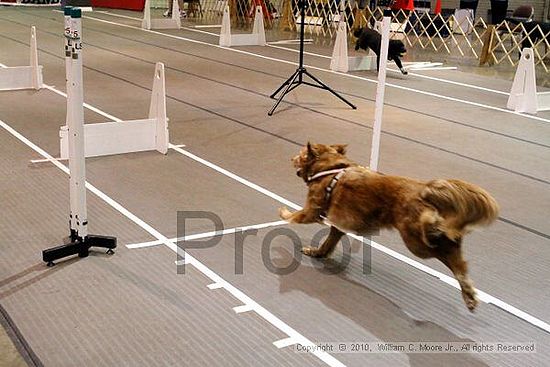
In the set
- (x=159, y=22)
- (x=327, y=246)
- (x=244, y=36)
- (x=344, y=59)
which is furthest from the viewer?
(x=159, y=22)

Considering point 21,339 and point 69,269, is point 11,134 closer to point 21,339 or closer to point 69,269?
point 69,269

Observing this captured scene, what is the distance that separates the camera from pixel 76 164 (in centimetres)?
304

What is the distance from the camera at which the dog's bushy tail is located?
2.44 metres

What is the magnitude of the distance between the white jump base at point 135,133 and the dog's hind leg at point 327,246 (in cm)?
206

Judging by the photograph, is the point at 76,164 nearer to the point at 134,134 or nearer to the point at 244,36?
the point at 134,134

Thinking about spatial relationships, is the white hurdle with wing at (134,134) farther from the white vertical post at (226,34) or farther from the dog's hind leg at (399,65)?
the white vertical post at (226,34)

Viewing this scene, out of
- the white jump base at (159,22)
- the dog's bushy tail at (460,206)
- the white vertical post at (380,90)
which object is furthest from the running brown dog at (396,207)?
the white jump base at (159,22)

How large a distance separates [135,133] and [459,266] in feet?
10.2

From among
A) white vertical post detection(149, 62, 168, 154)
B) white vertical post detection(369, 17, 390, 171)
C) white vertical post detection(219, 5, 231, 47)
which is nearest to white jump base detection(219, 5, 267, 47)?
white vertical post detection(219, 5, 231, 47)

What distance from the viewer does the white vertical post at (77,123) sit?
2.91 metres

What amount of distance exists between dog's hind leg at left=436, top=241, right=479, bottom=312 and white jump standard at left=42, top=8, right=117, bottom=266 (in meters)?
1.61

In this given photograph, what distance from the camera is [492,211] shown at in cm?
244

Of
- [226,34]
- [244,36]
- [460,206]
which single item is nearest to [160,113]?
[460,206]

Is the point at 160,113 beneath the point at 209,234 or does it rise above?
above
